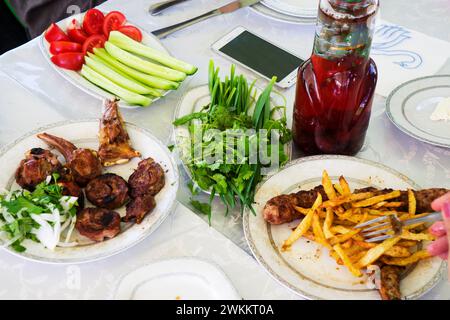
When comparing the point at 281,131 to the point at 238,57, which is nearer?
the point at 281,131

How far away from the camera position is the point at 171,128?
176 centimetres

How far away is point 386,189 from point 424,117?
0.43m

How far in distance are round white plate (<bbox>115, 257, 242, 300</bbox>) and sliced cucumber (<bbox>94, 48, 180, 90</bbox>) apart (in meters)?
0.71

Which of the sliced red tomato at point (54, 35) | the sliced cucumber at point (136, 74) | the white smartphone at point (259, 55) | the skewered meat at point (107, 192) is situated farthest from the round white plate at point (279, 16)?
the skewered meat at point (107, 192)

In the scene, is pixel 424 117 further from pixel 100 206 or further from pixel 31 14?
pixel 31 14

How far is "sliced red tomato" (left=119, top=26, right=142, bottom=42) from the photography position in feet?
6.53

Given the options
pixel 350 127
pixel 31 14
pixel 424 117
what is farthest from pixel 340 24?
pixel 31 14

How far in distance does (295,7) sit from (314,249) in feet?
3.89

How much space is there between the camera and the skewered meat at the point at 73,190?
142 cm

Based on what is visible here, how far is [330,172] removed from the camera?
5.10 ft

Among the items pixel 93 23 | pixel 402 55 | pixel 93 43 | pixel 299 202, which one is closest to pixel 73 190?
pixel 299 202

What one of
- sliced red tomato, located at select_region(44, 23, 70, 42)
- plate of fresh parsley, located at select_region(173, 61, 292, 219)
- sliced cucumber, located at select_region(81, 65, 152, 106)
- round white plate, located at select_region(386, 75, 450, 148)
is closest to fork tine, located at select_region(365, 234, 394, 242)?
plate of fresh parsley, located at select_region(173, 61, 292, 219)

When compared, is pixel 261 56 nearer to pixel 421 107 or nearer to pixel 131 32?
pixel 131 32
